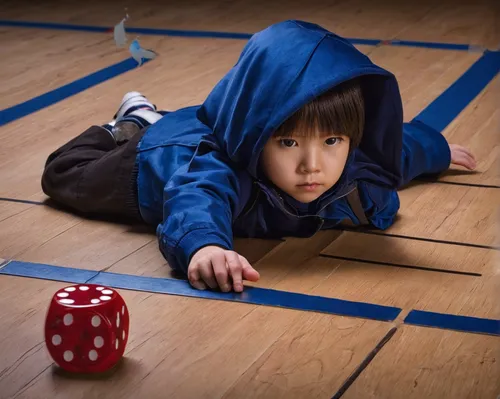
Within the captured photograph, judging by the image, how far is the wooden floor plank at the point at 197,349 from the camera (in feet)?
4.00

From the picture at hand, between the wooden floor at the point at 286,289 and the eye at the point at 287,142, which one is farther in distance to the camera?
the eye at the point at 287,142

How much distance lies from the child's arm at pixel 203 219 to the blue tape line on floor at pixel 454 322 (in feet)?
0.87

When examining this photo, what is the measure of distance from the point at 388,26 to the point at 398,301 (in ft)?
8.06

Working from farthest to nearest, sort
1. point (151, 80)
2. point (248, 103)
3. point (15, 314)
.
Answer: point (151, 80), point (248, 103), point (15, 314)

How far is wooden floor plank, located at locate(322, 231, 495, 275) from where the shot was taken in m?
1.59

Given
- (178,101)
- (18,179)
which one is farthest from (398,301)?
(178,101)

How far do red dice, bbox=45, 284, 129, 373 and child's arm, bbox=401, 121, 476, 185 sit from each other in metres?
0.83

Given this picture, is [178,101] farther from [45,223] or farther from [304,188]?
[304,188]

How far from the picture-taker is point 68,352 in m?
1.23

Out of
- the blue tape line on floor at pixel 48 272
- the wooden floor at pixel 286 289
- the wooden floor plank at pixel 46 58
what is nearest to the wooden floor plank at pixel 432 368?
the wooden floor at pixel 286 289

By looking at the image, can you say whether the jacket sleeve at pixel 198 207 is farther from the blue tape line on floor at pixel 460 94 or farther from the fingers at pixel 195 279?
the blue tape line on floor at pixel 460 94

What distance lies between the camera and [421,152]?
1.95m

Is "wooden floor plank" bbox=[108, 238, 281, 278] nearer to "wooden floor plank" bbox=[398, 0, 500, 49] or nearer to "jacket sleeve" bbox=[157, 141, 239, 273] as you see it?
"jacket sleeve" bbox=[157, 141, 239, 273]

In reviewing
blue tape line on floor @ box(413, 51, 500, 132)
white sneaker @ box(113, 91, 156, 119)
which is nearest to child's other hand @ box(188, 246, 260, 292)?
white sneaker @ box(113, 91, 156, 119)
